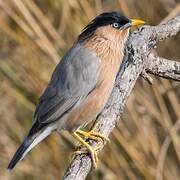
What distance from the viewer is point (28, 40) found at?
6145mm

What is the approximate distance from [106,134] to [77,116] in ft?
1.21

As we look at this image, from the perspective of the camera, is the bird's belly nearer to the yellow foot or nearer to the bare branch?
the yellow foot

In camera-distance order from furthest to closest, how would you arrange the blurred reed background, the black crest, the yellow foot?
the blurred reed background < the black crest < the yellow foot

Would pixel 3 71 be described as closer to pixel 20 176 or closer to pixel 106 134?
pixel 20 176

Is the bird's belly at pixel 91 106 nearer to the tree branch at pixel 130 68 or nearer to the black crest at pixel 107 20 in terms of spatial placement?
the tree branch at pixel 130 68

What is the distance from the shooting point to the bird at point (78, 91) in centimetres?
478

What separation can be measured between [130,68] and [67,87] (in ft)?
1.41

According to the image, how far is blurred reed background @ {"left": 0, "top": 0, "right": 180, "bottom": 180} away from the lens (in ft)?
19.7

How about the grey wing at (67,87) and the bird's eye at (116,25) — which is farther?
the bird's eye at (116,25)

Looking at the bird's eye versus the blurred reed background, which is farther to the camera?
the blurred reed background

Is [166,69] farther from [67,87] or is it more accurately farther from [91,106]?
[67,87]

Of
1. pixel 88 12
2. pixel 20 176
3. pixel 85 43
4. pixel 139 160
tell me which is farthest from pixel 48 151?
pixel 85 43

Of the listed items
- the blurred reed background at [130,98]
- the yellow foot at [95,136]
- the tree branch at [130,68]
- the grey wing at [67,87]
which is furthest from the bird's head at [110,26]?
the blurred reed background at [130,98]

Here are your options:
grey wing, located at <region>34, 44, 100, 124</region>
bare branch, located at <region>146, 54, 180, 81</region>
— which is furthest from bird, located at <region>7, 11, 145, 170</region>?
bare branch, located at <region>146, 54, 180, 81</region>
